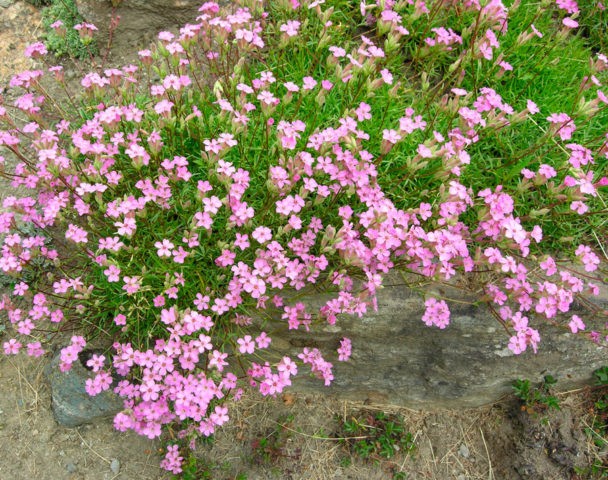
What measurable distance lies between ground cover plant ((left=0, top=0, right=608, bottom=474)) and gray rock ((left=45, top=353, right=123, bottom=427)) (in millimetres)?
138

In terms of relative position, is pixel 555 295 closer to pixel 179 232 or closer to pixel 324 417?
pixel 324 417

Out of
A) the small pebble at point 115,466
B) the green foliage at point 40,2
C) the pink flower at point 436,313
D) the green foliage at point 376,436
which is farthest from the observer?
the green foliage at point 40,2

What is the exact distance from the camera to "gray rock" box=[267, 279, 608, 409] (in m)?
3.54

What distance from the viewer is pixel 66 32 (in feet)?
15.6

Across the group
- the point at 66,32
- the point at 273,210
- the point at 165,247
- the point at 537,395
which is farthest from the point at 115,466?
the point at 66,32

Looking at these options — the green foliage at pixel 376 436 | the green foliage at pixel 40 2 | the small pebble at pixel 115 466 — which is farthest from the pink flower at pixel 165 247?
the green foliage at pixel 40 2

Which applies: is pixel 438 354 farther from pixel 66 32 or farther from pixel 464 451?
pixel 66 32

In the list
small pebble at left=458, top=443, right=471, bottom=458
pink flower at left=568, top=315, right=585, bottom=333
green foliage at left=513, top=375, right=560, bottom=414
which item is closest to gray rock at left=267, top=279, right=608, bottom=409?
green foliage at left=513, top=375, right=560, bottom=414

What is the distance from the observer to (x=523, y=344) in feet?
10.3

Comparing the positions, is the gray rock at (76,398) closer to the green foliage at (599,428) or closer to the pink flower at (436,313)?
the pink flower at (436,313)

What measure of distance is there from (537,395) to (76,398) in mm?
3266

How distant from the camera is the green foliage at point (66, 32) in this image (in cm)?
474

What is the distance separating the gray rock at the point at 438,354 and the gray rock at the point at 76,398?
123 centimetres

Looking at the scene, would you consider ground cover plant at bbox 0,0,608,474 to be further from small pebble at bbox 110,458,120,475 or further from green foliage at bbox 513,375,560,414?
green foliage at bbox 513,375,560,414
